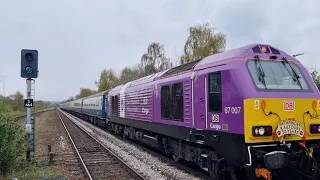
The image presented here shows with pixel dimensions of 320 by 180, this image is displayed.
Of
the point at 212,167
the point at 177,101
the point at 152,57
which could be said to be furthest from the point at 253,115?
the point at 152,57

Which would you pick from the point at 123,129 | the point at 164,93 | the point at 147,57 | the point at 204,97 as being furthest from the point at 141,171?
the point at 147,57

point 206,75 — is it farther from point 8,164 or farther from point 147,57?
point 147,57

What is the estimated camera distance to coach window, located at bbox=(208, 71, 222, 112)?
25.3ft

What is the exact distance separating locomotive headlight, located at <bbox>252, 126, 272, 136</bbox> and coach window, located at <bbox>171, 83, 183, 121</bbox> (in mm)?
3439

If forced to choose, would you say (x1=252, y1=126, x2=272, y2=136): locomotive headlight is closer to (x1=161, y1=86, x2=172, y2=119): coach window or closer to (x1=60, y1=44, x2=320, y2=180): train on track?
(x1=60, y1=44, x2=320, y2=180): train on track

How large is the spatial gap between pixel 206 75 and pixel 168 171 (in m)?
3.55

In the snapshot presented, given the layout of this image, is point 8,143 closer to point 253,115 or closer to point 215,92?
point 215,92

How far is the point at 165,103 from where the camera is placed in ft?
37.2

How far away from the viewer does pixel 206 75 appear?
8297mm

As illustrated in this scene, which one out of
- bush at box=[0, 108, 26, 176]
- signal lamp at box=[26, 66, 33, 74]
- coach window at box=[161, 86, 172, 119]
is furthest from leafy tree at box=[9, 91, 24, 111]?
coach window at box=[161, 86, 172, 119]

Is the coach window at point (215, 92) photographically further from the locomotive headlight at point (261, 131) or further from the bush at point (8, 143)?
the bush at point (8, 143)

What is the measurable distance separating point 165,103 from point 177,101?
1181 millimetres

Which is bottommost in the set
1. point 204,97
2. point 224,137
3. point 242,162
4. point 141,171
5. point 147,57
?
point 141,171

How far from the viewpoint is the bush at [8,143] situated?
936 cm
